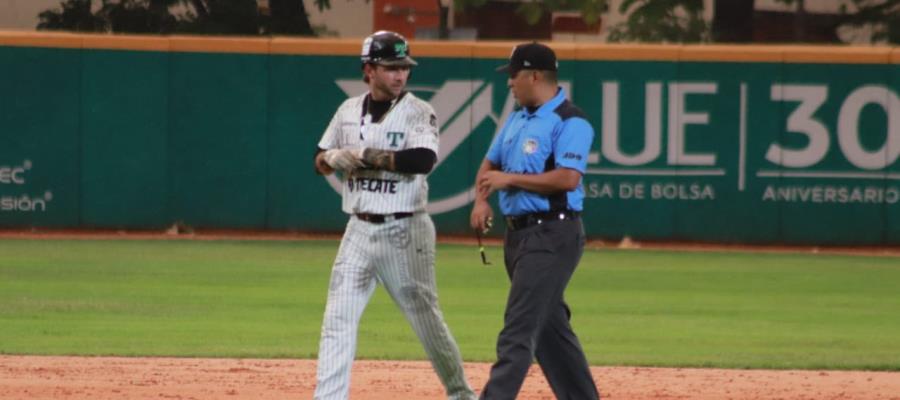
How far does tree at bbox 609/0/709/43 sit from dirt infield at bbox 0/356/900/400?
42.9ft

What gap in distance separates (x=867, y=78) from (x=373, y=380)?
11.1m

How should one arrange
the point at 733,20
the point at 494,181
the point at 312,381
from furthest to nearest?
the point at 733,20 < the point at 312,381 < the point at 494,181

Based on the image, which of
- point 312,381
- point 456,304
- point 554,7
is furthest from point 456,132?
point 312,381

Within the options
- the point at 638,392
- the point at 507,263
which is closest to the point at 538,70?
the point at 507,263

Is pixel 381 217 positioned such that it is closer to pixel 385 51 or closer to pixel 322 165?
pixel 322 165

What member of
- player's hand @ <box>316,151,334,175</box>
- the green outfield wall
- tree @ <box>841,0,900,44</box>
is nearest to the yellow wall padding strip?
the green outfield wall

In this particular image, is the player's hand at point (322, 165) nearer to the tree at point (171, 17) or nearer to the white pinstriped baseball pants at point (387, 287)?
the white pinstriped baseball pants at point (387, 287)

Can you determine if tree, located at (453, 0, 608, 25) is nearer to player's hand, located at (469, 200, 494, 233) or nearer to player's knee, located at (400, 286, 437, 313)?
player's knee, located at (400, 286, 437, 313)

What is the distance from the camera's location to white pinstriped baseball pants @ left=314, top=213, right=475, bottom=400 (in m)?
7.19

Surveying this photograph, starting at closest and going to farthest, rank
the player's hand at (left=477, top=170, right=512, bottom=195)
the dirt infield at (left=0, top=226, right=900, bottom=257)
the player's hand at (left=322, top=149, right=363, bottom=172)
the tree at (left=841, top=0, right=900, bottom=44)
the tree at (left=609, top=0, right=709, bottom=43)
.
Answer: the player's hand at (left=477, top=170, right=512, bottom=195), the player's hand at (left=322, top=149, right=363, bottom=172), the dirt infield at (left=0, top=226, right=900, bottom=257), the tree at (left=609, top=0, right=709, bottom=43), the tree at (left=841, top=0, right=900, bottom=44)

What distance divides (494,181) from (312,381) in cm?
294

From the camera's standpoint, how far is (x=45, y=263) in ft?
53.8

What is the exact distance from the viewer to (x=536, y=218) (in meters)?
7.07

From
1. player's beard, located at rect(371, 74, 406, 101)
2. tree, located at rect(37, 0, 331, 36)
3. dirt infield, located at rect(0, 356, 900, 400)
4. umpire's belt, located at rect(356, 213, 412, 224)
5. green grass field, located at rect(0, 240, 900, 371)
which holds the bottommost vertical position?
green grass field, located at rect(0, 240, 900, 371)
